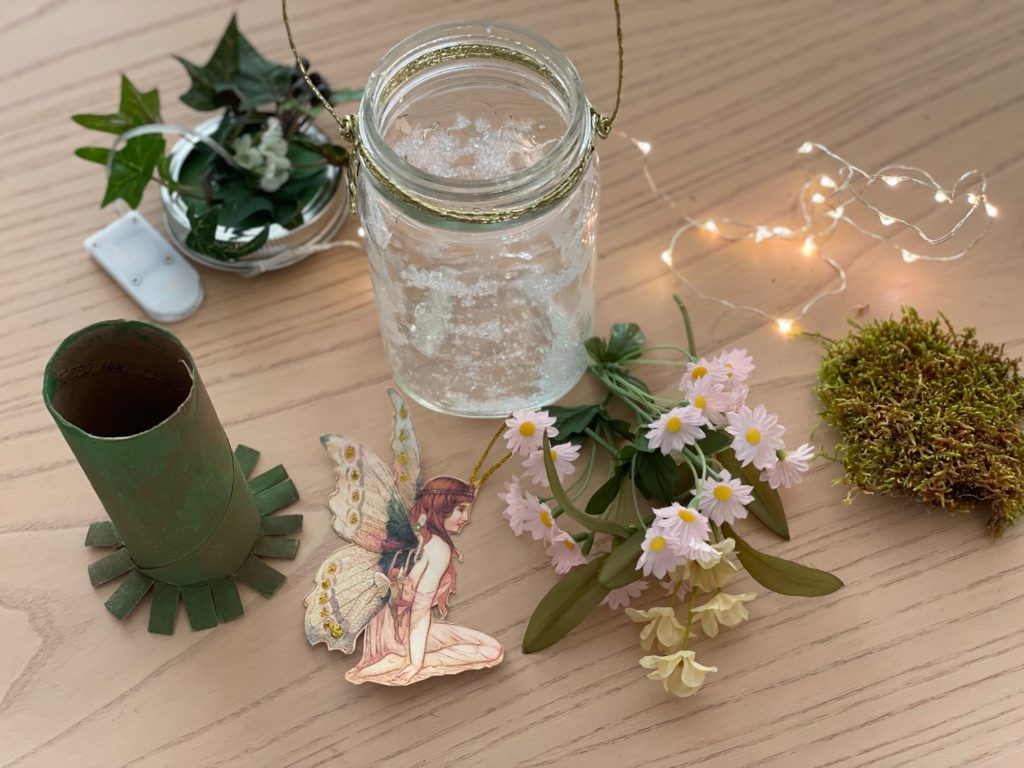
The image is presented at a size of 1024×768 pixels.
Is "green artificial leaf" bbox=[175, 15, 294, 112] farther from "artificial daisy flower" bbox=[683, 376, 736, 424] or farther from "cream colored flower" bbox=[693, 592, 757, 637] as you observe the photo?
"cream colored flower" bbox=[693, 592, 757, 637]

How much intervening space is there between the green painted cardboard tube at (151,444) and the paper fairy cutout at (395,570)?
0.08 m

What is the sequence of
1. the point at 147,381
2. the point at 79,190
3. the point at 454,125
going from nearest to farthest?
the point at 147,381 < the point at 454,125 < the point at 79,190

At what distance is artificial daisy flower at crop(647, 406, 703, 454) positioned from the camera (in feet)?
2.36

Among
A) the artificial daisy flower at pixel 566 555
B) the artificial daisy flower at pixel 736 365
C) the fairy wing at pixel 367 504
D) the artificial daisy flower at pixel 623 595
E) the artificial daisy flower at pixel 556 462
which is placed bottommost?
the artificial daisy flower at pixel 623 595

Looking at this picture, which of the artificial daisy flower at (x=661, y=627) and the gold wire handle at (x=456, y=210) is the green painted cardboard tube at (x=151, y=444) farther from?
the artificial daisy flower at (x=661, y=627)

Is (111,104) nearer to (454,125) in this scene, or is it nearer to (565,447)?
(454,125)

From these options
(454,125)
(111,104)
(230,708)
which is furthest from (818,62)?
(230,708)

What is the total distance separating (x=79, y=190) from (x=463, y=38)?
39 centimetres

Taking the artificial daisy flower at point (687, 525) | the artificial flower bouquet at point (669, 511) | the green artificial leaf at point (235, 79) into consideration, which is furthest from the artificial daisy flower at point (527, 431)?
the green artificial leaf at point (235, 79)

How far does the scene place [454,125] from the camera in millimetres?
819

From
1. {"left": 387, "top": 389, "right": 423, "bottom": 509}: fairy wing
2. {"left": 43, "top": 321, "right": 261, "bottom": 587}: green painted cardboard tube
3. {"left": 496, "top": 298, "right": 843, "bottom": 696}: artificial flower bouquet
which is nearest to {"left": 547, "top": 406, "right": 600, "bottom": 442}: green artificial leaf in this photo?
{"left": 496, "top": 298, "right": 843, "bottom": 696}: artificial flower bouquet

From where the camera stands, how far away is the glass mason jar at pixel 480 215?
0.71 meters

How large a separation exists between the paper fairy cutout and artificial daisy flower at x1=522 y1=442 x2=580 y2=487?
61mm

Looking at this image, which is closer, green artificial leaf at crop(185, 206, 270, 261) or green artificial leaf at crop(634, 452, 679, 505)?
green artificial leaf at crop(634, 452, 679, 505)
